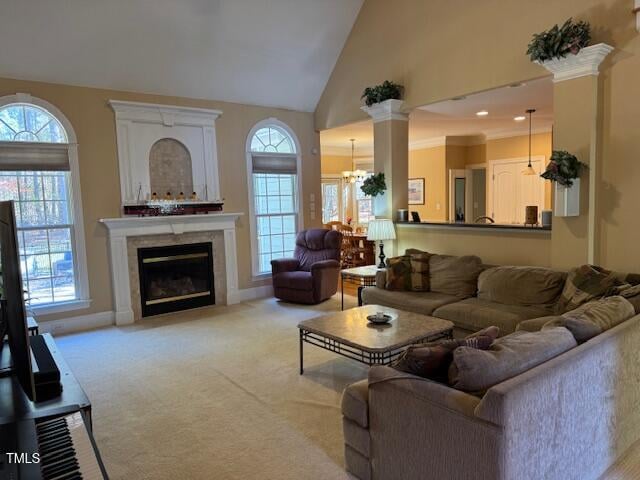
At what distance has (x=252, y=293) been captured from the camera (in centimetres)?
679

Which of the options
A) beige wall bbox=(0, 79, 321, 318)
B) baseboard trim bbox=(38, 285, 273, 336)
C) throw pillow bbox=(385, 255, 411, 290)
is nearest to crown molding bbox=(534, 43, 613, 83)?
throw pillow bbox=(385, 255, 411, 290)

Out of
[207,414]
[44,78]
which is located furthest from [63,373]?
[44,78]

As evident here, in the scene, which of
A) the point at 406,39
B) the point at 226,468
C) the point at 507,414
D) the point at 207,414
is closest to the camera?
the point at 507,414

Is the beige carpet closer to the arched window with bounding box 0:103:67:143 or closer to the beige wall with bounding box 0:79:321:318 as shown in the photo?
the beige wall with bounding box 0:79:321:318

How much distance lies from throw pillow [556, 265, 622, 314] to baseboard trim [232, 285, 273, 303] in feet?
14.2

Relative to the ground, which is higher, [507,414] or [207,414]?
[507,414]

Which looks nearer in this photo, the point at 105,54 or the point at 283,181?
the point at 105,54

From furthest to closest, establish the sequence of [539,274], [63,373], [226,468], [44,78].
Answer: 1. [44,78]
2. [539,274]
3. [226,468]
4. [63,373]

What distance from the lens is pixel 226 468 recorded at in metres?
2.51

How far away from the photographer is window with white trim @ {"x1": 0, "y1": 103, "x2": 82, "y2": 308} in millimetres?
4926

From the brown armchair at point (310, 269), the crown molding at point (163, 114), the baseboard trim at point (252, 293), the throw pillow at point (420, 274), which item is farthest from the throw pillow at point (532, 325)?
the crown molding at point (163, 114)

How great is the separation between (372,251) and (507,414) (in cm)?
688

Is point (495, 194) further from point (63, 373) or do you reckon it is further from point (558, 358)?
point (63, 373)

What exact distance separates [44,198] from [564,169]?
551 cm
